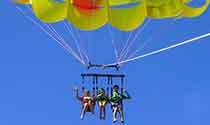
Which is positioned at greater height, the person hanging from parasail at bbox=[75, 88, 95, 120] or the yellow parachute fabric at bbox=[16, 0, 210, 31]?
the yellow parachute fabric at bbox=[16, 0, 210, 31]

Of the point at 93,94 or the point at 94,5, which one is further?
the point at 94,5

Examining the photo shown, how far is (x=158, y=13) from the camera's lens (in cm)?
1847

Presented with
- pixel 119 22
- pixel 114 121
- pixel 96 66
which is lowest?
pixel 114 121

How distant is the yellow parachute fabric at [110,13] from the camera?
1792 cm

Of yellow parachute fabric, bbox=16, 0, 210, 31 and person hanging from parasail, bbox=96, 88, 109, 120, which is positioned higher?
yellow parachute fabric, bbox=16, 0, 210, 31

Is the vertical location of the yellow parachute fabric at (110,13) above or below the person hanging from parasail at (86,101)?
above

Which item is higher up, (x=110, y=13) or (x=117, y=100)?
(x=110, y=13)

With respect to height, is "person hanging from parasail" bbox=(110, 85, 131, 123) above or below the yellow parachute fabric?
below

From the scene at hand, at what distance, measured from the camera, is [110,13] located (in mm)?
18297

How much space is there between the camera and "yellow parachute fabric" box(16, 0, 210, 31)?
17.9m

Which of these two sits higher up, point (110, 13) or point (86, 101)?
point (110, 13)

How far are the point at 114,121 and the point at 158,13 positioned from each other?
141 inches

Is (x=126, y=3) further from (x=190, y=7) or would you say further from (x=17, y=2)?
(x=17, y=2)

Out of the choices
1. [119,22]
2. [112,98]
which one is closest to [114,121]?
[112,98]
